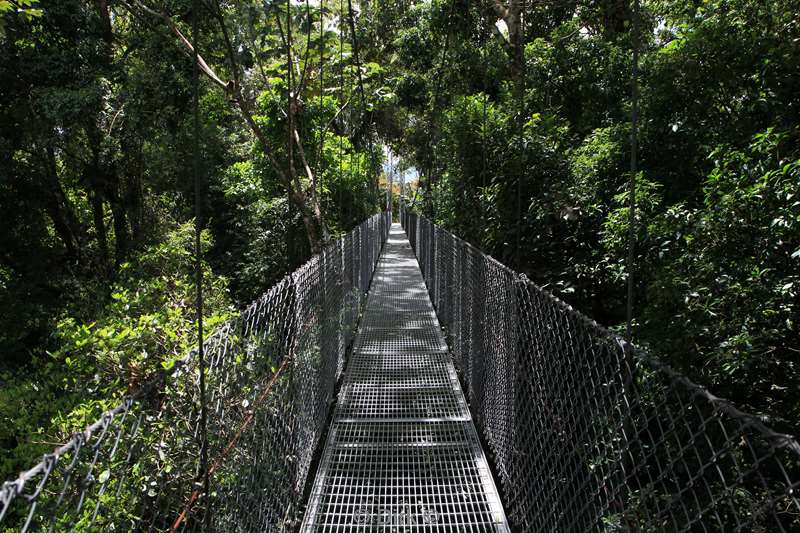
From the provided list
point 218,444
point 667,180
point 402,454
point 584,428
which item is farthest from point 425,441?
point 667,180

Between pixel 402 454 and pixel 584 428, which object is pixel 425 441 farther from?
pixel 584 428

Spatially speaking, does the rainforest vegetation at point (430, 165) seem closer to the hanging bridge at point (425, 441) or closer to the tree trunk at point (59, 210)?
the tree trunk at point (59, 210)

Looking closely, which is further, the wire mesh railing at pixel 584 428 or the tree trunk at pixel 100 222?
the tree trunk at pixel 100 222

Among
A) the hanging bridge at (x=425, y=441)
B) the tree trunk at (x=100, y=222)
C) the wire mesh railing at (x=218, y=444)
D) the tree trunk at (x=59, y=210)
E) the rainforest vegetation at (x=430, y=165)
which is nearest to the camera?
the hanging bridge at (x=425, y=441)

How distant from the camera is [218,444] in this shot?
1.49 meters

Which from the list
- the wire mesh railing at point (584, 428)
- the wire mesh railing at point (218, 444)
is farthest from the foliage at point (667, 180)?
the wire mesh railing at point (218, 444)

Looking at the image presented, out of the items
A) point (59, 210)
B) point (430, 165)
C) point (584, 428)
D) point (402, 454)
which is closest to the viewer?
point (584, 428)

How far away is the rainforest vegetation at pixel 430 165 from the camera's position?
2.15m

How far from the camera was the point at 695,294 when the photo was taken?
2.11 m

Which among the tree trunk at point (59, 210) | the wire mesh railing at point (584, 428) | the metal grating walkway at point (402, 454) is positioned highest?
the tree trunk at point (59, 210)

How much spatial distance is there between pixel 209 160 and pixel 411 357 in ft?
24.9

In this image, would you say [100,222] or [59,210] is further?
[100,222]

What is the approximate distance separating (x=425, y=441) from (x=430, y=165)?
7589 millimetres

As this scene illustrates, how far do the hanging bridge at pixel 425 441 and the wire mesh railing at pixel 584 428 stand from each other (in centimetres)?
1
